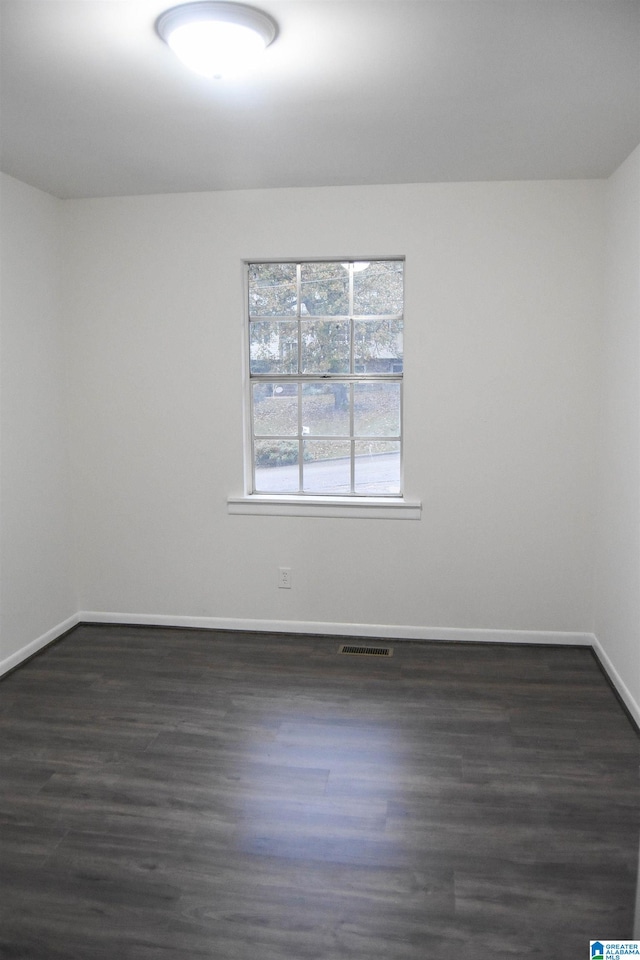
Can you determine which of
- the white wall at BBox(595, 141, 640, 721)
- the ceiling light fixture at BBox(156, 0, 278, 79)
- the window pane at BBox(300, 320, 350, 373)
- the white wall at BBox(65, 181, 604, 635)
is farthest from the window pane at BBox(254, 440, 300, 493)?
the ceiling light fixture at BBox(156, 0, 278, 79)

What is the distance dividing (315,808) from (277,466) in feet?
7.15

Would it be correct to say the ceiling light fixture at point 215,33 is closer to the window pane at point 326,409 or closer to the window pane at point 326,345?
the window pane at point 326,345

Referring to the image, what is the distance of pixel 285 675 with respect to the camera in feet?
12.3

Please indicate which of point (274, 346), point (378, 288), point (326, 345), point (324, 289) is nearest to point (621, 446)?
point (378, 288)

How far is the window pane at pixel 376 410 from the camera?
13.8 ft

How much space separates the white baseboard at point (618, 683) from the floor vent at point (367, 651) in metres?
1.11

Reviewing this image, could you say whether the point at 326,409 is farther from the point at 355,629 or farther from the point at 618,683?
the point at 618,683

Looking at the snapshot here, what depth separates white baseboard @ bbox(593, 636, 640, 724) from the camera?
325cm

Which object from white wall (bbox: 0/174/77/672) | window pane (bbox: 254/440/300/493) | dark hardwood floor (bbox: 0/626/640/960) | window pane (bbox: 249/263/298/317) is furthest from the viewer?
window pane (bbox: 254/440/300/493)

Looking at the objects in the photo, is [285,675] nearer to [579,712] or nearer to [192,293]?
[579,712]

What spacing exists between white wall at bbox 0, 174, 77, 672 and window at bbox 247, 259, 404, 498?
1.13 meters

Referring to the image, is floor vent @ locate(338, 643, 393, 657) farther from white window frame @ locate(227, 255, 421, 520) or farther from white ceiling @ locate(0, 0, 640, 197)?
white ceiling @ locate(0, 0, 640, 197)

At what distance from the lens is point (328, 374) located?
4.23 metres

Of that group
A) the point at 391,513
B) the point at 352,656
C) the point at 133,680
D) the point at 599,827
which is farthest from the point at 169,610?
the point at 599,827
